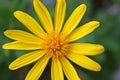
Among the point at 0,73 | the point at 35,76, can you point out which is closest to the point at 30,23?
the point at 35,76

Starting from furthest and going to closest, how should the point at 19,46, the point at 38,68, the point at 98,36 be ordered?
1. the point at 98,36
2. the point at 38,68
3. the point at 19,46

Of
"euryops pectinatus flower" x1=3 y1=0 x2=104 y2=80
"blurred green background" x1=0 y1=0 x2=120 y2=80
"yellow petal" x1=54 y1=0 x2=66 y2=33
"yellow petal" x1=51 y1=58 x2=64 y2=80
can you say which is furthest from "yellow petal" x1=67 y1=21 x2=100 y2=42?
"blurred green background" x1=0 y1=0 x2=120 y2=80

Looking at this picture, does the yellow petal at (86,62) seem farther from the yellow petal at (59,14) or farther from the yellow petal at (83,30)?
the yellow petal at (59,14)

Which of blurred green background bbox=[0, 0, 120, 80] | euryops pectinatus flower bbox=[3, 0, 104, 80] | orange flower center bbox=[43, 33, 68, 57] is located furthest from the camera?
blurred green background bbox=[0, 0, 120, 80]

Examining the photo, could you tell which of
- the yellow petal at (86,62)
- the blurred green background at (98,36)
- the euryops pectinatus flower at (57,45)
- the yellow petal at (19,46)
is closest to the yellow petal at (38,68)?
the euryops pectinatus flower at (57,45)

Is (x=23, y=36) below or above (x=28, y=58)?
above

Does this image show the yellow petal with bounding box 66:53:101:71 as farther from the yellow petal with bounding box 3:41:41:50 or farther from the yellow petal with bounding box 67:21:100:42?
the yellow petal with bounding box 3:41:41:50

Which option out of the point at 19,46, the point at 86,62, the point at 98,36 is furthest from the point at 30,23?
the point at 98,36

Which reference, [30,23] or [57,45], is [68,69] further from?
[30,23]
